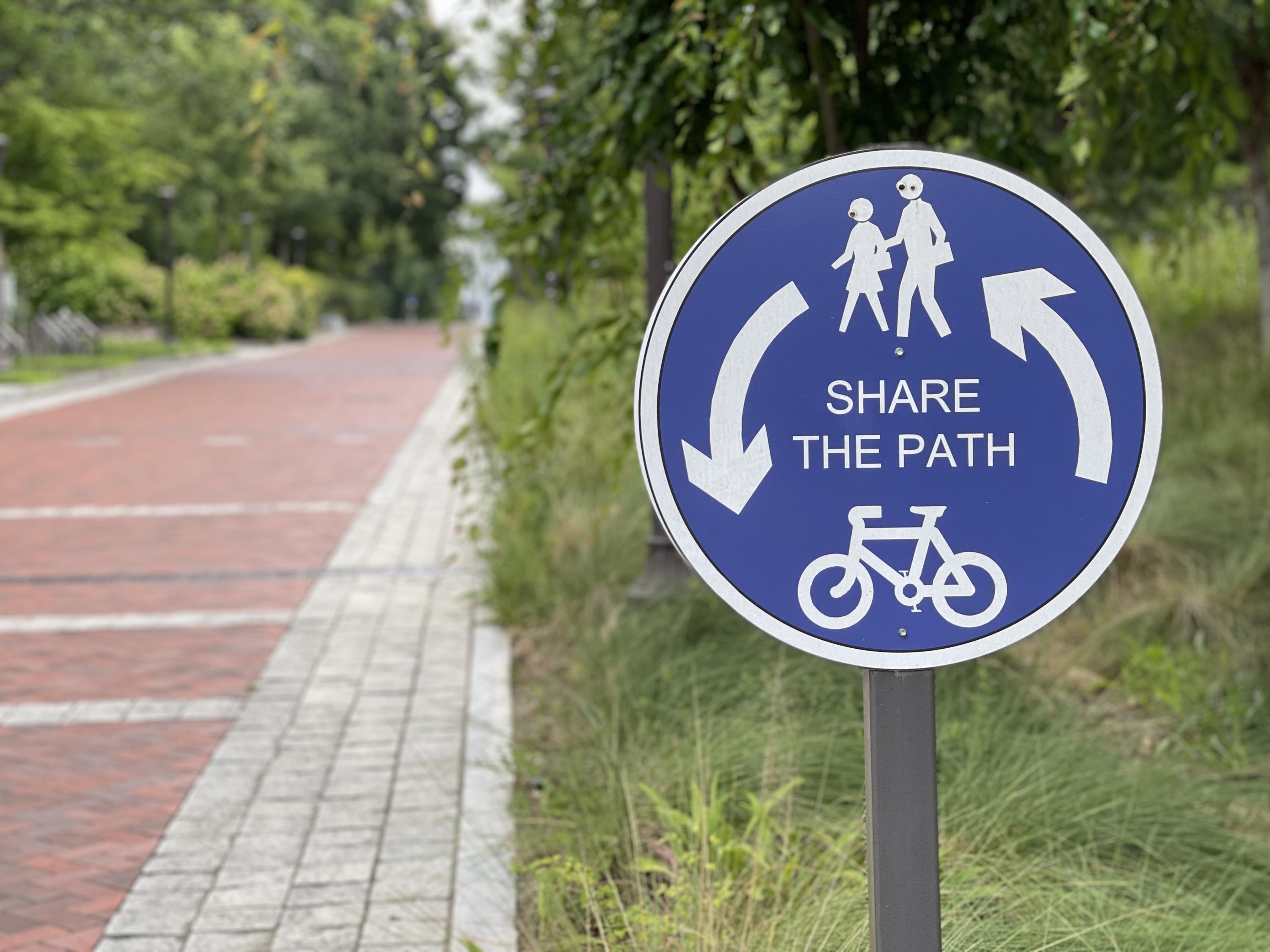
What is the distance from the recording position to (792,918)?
303cm

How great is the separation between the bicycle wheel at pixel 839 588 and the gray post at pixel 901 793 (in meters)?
0.10

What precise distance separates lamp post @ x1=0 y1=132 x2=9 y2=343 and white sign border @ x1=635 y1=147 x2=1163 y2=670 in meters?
23.5

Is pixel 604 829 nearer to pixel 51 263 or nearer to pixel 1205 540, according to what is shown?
pixel 1205 540

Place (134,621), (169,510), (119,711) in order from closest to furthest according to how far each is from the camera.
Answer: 1. (119,711)
2. (134,621)
3. (169,510)

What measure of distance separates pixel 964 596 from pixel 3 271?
28098 mm

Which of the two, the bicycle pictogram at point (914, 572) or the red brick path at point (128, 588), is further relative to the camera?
the red brick path at point (128, 588)

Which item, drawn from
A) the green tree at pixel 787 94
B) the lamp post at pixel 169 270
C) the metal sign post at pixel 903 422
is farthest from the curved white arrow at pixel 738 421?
the lamp post at pixel 169 270

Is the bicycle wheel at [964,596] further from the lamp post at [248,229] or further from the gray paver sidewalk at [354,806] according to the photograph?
the lamp post at [248,229]

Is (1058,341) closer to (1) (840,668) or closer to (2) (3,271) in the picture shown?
(1) (840,668)

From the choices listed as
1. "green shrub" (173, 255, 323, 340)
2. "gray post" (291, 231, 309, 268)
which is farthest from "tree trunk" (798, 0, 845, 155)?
"gray post" (291, 231, 309, 268)

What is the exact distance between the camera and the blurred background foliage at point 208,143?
5.94m

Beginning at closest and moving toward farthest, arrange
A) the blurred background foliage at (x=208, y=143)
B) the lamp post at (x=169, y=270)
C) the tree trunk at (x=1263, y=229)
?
the blurred background foliage at (x=208, y=143) → the tree trunk at (x=1263, y=229) → the lamp post at (x=169, y=270)

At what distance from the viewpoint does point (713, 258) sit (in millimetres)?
1938

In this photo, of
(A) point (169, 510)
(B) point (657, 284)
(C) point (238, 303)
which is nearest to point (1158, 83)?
(B) point (657, 284)
